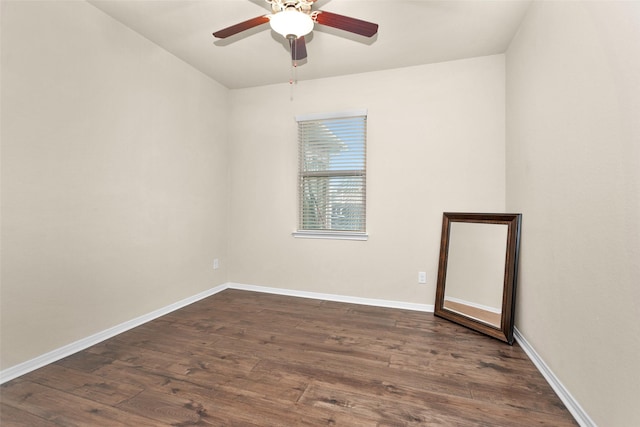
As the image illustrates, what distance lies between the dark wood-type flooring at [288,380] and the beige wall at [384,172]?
79 cm

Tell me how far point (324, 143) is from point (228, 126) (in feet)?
4.64

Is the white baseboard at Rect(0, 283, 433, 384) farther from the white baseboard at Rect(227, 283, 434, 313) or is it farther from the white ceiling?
the white ceiling

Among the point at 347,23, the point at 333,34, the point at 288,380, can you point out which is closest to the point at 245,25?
A: the point at 347,23

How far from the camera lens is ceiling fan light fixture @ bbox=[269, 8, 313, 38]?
62.2 inches

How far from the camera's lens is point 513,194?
100 inches

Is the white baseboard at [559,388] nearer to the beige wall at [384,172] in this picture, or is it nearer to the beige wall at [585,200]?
the beige wall at [585,200]

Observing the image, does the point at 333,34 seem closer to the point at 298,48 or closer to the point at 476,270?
the point at 298,48

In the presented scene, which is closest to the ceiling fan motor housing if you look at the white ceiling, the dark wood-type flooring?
the white ceiling

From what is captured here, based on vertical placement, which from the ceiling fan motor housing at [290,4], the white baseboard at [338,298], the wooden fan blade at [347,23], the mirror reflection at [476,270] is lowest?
the white baseboard at [338,298]

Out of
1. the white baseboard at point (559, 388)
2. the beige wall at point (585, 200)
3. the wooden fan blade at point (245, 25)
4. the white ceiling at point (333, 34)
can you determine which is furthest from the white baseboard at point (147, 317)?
the white ceiling at point (333, 34)

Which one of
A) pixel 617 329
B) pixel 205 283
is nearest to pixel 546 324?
pixel 617 329

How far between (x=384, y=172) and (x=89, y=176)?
276 cm

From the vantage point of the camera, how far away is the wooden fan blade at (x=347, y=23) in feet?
5.50

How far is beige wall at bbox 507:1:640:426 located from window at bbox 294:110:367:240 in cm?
160
